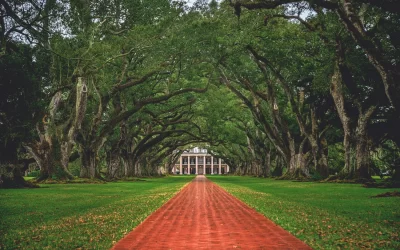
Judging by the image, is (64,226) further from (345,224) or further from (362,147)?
(362,147)

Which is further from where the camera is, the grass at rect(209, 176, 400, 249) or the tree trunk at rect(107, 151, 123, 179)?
the tree trunk at rect(107, 151, 123, 179)

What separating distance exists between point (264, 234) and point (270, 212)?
360 centimetres

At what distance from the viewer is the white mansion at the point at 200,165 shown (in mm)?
179475

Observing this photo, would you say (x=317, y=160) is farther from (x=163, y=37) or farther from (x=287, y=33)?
(x=163, y=37)

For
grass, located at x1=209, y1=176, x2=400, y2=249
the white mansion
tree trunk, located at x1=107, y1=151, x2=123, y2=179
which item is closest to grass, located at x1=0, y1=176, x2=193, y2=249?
grass, located at x1=209, y1=176, x2=400, y2=249

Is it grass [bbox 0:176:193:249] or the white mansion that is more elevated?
the white mansion

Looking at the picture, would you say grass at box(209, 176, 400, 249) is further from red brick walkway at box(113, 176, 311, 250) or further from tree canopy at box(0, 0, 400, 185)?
tree canopy at box(0, 0, 400, 185)

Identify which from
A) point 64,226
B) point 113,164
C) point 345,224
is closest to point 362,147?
point 345,224

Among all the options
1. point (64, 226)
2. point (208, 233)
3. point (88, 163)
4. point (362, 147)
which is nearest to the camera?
point (208, 233)

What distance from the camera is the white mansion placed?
17948 cm

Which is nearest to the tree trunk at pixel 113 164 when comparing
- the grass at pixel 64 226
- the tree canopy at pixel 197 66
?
the tree canopy at pixel 197 66

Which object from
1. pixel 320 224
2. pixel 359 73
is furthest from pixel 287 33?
pixel 320 224

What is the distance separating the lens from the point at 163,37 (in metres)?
28.4

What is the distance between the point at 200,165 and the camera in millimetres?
181875
